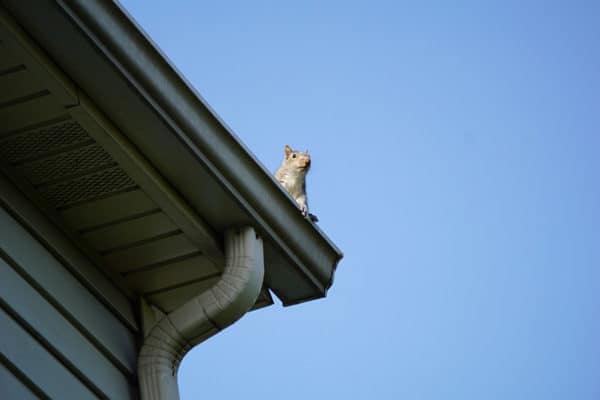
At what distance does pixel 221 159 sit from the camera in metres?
3.42

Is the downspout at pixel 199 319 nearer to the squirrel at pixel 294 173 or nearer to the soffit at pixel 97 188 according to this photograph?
the soffit at pixel 97 188

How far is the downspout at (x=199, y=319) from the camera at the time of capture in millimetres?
3395

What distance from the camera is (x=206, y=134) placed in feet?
11.1

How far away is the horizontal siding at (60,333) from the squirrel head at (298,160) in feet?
14.7

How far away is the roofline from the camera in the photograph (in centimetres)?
308

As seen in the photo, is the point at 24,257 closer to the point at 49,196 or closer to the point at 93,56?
the point at 49,196

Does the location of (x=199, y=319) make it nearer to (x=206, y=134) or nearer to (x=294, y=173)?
(x=206, y=134)

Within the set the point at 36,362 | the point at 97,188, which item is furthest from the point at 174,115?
the point at 36,362

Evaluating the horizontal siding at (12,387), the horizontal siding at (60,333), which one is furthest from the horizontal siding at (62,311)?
the horizontal siding at (12,387)

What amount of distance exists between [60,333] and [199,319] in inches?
18.4

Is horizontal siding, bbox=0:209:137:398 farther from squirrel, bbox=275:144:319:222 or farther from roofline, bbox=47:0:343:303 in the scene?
squirrel, bbox=275:144:319:222

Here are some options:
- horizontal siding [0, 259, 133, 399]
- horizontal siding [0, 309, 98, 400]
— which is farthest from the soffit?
horizontal siding [0, 309, 98, 400]

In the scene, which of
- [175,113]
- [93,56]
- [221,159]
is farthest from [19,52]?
[221,159]

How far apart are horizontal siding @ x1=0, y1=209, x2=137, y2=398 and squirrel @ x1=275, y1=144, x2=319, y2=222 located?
363 cm
